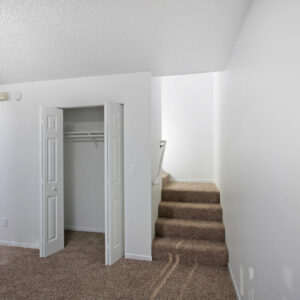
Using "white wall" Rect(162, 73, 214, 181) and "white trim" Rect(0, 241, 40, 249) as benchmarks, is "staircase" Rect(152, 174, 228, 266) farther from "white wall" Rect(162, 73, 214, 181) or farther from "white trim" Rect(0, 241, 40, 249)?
"white trim" Rect(0, 241, 40, 249)

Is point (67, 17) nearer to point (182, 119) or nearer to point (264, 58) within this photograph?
point (264, 58)

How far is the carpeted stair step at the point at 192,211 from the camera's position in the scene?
3.39 metres

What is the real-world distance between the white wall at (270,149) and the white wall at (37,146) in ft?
4.60

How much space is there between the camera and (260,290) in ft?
4.59

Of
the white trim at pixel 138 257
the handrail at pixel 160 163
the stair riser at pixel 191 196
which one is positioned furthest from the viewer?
the stair riser at pixel 191 196

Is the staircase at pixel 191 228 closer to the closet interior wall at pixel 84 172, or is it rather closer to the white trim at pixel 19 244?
the closet interior wall at pixel 84 172

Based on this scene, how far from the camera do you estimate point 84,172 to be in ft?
12.9

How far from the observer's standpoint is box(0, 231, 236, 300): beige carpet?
7.24 feet

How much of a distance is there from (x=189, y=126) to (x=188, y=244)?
269 centimetres

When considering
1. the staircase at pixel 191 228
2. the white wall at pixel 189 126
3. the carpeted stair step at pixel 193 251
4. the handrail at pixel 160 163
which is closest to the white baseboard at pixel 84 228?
the staircase at pixel 191 228

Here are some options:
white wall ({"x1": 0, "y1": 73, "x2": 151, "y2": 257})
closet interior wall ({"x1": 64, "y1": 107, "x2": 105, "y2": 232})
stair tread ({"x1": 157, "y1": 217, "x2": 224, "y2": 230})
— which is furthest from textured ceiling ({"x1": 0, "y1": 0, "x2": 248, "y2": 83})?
stair tread ({"x1": 157, "y1": 217, "x2": 224, "y2": 230})

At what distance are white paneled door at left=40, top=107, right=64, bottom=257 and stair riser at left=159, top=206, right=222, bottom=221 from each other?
1.55m

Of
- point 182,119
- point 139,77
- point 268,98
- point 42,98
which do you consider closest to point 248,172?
point 268,98

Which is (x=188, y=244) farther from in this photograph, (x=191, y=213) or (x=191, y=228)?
(x=191, y=213)
